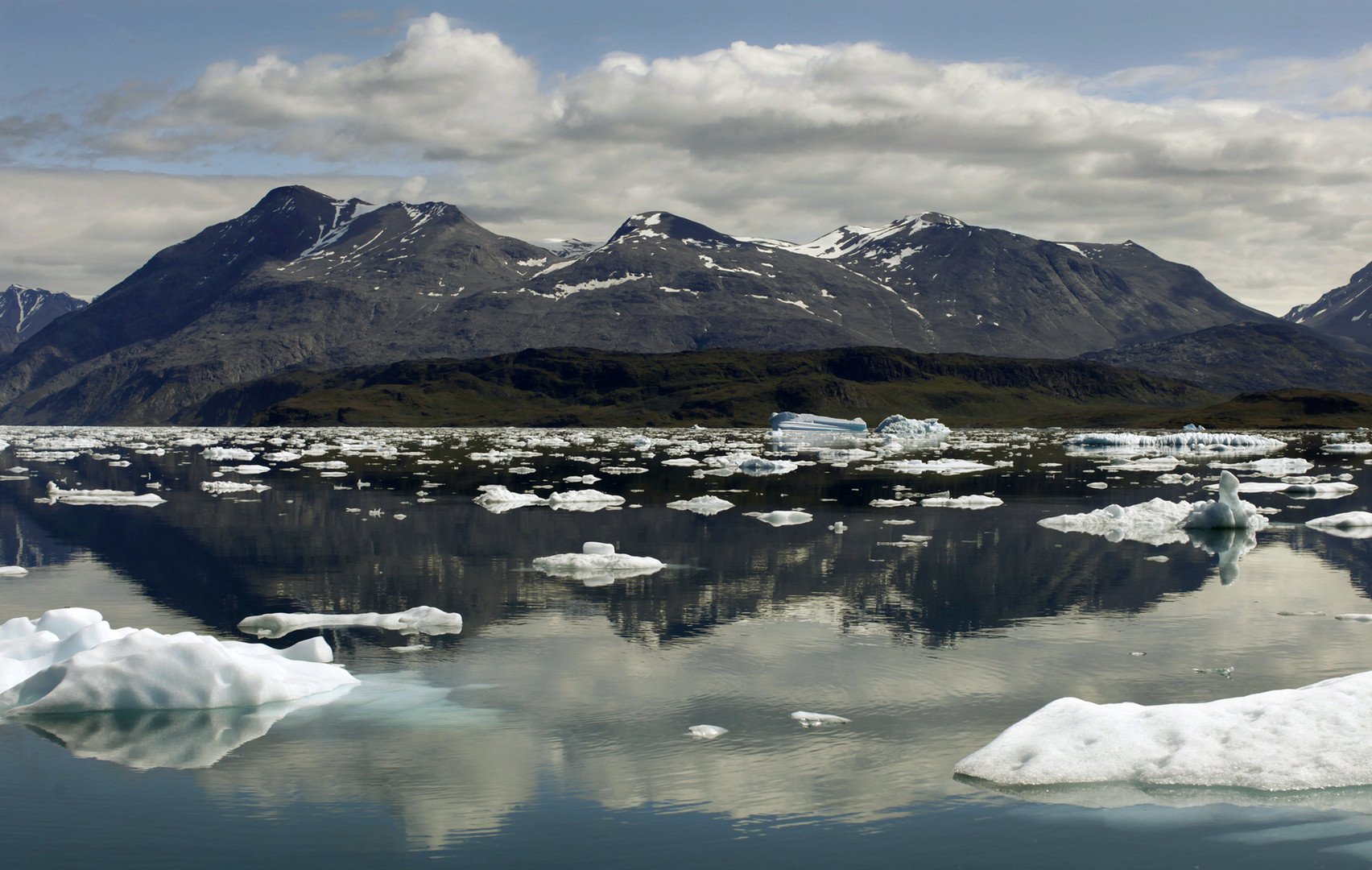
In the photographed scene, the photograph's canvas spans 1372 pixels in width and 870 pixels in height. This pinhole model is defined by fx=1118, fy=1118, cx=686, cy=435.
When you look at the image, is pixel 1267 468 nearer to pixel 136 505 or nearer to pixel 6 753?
pixel 136 505

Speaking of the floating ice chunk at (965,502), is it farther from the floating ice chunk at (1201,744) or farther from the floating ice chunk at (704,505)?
the floating ice chunk at (1201,744)

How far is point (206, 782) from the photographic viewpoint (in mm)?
13914

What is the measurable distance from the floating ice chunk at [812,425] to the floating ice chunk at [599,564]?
116151 mm

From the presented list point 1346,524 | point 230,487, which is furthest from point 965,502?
point 230,487

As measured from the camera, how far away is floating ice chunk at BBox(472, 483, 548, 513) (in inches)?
1858

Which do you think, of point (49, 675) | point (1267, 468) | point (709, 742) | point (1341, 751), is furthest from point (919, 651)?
point (1267, 468)

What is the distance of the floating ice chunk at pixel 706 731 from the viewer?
15623 mm

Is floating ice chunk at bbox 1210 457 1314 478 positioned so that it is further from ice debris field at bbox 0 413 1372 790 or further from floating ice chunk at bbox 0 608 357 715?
floating ice chunk at bbox 0 608 357 715

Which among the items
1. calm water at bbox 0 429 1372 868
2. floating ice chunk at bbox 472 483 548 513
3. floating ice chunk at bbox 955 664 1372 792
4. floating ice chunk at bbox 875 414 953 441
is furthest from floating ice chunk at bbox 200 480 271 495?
floating ice chunk at bbox 875 414 953 441

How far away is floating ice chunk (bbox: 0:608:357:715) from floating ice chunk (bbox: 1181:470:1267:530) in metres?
30.0

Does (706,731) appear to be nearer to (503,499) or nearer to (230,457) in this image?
(503,499)

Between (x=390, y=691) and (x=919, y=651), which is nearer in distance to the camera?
(x=390, y=691)

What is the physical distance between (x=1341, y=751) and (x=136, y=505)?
48816 millimetres

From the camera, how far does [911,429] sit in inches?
5738
